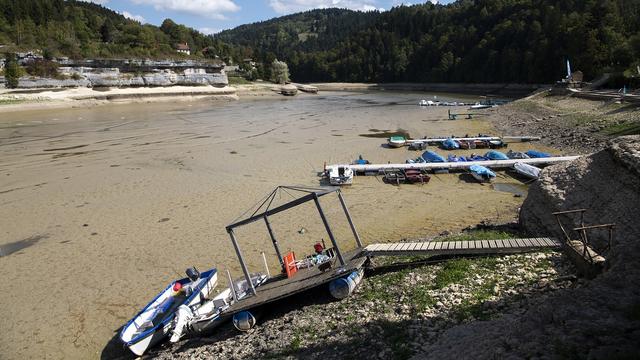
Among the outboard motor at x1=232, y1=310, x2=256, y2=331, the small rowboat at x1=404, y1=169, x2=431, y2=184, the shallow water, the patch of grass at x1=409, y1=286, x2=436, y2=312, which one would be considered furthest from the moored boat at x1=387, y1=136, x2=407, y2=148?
the outboard motor at x1=232, y1=310, x2=256, y2=331

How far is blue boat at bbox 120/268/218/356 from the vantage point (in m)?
12.2

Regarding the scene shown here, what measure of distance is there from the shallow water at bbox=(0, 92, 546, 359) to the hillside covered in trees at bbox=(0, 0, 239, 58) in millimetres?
91888

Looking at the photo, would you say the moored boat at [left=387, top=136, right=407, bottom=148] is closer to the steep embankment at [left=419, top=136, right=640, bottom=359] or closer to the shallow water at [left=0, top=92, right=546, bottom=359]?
the shallow water at [left=0, top=92, right=546, bottom=359]

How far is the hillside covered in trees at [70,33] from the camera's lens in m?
119

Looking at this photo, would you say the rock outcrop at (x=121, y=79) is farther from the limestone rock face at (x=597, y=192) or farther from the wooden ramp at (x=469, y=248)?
the limestone rock face at (x=597, y=192)

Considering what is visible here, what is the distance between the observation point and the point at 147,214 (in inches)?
882

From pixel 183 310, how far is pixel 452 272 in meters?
8.45

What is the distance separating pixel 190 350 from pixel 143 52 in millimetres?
143542

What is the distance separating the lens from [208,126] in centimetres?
5712

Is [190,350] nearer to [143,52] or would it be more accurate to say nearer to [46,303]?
[46,303]

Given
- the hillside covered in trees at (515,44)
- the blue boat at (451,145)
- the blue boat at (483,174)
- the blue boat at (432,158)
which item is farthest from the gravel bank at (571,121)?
the hillside covered in trees at (515,44)

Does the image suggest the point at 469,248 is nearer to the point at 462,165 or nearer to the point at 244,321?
the point at 244,321

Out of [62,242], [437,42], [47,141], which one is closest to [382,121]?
[47,141]

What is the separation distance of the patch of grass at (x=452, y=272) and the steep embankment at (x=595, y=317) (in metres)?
2.45
